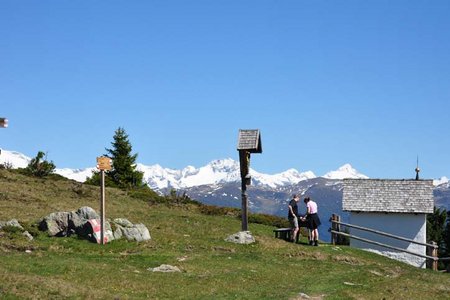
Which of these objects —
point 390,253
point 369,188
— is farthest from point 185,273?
point 369,188

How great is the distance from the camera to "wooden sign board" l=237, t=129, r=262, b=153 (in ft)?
112

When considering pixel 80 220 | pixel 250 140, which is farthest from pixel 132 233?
pixel 250 140

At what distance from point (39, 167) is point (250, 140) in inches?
1284

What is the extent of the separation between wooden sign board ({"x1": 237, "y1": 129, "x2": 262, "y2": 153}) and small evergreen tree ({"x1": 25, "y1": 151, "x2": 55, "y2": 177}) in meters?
29.4

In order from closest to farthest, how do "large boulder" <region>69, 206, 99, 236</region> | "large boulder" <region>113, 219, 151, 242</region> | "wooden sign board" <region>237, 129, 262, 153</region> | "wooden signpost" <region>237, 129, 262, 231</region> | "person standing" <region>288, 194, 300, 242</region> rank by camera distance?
"large boulder" <region>69, 206, 99, 236</region> → "large boulder" <region>113, 219, 151, 242</region> → "person standing" <region>288, 194, 300, 242</region> → "wooden signpost" <region>237, 129, 262, 231</region> → "wooden sign board" <region>237, 129, 262, 153</region>

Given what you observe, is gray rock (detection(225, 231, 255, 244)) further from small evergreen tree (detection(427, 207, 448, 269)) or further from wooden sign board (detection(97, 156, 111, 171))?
small evergreen tree (detection(427, 207, 448, 269))

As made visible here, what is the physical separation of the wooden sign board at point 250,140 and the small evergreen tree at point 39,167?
29.4 m

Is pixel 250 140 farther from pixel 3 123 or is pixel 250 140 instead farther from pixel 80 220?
pixel 3 123

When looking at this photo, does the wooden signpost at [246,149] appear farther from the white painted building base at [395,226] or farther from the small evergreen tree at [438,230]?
the small evergreen tree at [438,230]

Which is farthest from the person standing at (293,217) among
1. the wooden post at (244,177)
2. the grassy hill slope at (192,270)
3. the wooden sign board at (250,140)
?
the wooden sign board at (250,140)

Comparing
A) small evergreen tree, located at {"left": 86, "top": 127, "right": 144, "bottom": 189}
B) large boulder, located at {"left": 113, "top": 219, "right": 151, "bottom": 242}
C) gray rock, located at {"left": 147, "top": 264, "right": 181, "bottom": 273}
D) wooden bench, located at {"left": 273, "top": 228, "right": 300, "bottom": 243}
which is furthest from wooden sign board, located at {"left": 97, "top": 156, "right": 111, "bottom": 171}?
small evergreen tree, located at {"left": 86, "top": 127, "right": 144, "bottom": 189}

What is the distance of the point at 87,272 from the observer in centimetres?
2012

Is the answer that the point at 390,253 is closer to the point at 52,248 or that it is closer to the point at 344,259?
the point at 344,259

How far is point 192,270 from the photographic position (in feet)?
74.8
